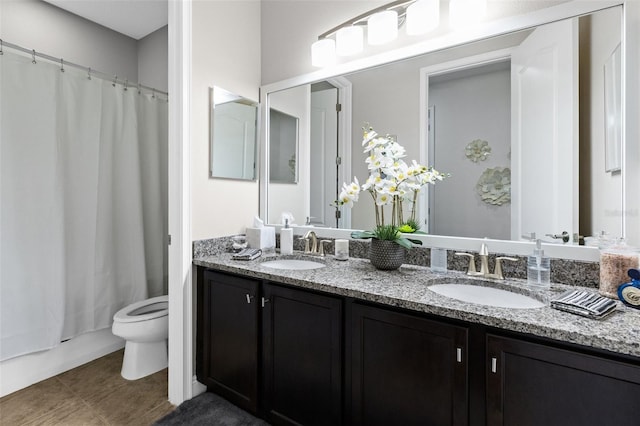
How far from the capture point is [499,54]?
1.40m

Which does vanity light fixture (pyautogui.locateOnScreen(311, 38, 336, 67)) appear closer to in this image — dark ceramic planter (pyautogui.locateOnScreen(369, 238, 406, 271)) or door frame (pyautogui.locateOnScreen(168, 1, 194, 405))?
door frame (pyautogui.locateOnScreen(168, 1, 194, 405))

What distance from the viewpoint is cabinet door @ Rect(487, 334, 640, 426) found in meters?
0.76

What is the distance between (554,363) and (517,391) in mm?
130

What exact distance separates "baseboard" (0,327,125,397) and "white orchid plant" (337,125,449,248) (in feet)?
6.78

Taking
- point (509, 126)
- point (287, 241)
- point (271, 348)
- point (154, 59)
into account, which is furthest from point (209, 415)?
point (154, 59)

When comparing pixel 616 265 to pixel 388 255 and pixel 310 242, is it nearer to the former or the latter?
pixel 388 255

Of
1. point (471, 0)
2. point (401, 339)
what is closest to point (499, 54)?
point (471, 0)

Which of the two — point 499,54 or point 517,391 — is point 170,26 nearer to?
point 499,54

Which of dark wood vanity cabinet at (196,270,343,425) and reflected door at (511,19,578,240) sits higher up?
reflected door at (511,19,578,240)

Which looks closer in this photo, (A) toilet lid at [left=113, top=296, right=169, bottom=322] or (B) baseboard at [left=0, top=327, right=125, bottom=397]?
(B) baseboard at [left=0, top=327, right=125, bottom=397]

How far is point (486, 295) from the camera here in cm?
124

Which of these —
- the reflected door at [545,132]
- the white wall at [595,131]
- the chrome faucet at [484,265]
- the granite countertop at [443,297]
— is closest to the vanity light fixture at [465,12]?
the reflected door at [545,132]

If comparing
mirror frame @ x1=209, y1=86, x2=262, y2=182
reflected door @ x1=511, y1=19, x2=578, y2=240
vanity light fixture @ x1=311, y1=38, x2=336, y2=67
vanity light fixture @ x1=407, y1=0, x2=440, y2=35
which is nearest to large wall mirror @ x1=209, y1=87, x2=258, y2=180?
mirror frame @ x1=209, y1=86, x2=262, y2=182

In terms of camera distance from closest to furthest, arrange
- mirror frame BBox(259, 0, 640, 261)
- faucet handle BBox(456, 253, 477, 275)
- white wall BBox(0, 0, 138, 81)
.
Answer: mirror frame BBox(259, 0, 640, 261), faucet handle BBox(456, 253, 477, 275), white wall BBox(0, 0, 138, 81)
